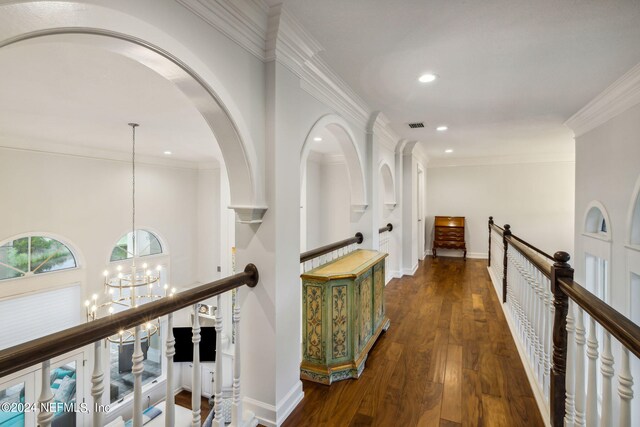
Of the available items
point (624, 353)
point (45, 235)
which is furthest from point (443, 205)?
point (45, 235)

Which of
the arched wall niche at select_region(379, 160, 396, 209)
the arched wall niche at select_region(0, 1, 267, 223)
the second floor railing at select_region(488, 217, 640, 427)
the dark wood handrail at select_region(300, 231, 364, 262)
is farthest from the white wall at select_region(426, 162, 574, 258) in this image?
the arched wall niche at select_region(0, 1, 267, 223)

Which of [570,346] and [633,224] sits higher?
[633,224]

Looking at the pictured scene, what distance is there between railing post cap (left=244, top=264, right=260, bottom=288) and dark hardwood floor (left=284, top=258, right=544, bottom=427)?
0.91m

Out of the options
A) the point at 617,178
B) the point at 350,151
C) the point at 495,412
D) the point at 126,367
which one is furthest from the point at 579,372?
the point at 126,367

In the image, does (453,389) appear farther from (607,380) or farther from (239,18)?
(239,18)

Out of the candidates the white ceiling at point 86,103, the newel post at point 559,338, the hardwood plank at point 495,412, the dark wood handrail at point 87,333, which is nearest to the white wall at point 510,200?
the white ceiling at point 86,103

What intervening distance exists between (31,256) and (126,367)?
3170mm

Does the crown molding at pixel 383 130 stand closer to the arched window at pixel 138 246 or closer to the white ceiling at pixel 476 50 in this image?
the white ceiling at pixel 476 50

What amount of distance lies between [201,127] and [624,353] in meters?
4.66

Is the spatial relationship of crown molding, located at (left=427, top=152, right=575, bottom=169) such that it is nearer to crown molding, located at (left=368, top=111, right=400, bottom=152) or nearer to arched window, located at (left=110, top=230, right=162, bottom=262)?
crown molding, located at (left=368, top=111, right=400, bottom=152)

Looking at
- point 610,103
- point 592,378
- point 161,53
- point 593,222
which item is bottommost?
point 592,378

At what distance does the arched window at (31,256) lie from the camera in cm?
466

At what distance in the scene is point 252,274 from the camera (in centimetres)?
192

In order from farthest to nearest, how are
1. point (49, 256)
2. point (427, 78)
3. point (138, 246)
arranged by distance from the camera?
1. point (138, 246)
2. point (49, 256)
3. point (427, 78)
